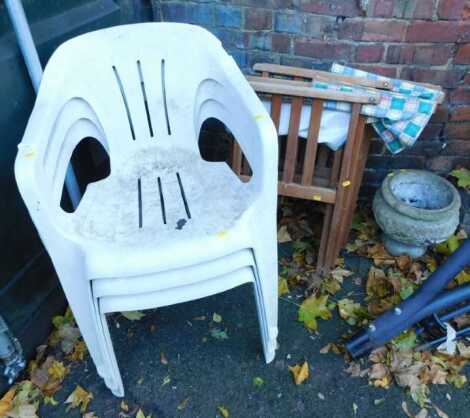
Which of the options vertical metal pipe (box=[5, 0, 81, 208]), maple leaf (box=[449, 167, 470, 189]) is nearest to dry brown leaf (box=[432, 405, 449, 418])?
maple leaf (box=[449, 167, 470, 189])

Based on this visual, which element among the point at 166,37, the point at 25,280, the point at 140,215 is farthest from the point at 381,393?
the point at 166,37

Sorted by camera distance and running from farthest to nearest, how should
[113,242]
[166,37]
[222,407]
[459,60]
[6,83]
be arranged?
1. [459,60]
2. [166,37]
3. [222,407]
4. [6,83]
5. [113,242]

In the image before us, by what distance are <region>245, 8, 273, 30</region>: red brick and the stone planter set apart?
3.01ft

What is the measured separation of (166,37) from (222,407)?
1.45m

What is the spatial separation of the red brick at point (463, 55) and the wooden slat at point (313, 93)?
24.7 inches

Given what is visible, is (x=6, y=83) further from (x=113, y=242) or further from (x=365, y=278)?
(x=365, y=278)

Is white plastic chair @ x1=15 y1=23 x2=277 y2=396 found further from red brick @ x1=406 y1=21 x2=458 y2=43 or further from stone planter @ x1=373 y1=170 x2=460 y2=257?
red brick @ x1=406 y1=21 x2=458 y2=43

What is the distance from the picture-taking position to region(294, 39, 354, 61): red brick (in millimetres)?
1974

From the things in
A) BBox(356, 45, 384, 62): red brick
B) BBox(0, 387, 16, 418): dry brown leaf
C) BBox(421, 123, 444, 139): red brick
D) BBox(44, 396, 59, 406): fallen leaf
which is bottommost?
BBox(44, 396, 59, 406): fallen leaf

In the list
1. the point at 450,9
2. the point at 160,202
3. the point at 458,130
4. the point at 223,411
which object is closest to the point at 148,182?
the point at 160,202

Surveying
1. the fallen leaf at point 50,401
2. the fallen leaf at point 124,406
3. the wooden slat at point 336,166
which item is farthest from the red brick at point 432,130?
the fallen leaf at point 50,401

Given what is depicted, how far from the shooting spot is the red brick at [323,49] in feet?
6.48

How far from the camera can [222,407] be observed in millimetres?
1597

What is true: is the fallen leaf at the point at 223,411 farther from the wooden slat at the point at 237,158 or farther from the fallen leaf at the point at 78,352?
the wooden slat at the point at 237,158
